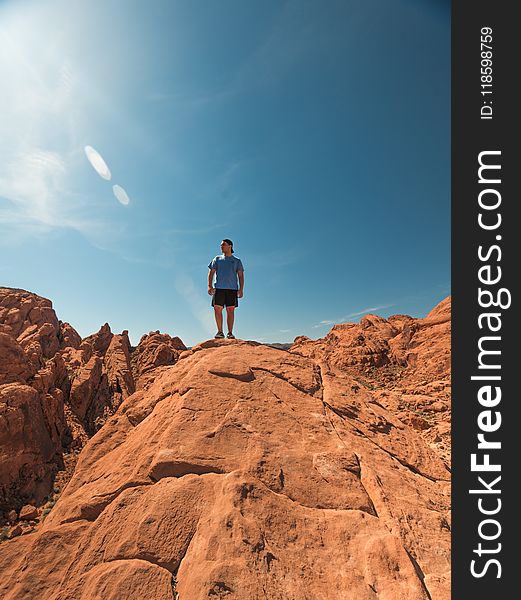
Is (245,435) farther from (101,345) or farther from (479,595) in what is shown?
(101,345)

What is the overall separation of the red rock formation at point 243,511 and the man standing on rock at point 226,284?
2765 millimetres

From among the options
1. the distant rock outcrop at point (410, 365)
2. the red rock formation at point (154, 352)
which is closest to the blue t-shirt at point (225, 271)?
the distant rock outcrop at point (410, 365)

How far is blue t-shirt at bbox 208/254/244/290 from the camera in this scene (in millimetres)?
6902

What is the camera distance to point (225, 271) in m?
6.94

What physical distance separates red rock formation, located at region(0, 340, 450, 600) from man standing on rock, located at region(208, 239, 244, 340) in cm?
276

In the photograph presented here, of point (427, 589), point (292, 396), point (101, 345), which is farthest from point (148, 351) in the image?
point (427, 589)

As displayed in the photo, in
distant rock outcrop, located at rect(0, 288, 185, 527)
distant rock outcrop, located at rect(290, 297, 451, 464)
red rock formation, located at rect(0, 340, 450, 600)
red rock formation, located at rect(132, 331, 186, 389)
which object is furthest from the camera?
red rock formation, located at rect(132, 331, 186, 389)

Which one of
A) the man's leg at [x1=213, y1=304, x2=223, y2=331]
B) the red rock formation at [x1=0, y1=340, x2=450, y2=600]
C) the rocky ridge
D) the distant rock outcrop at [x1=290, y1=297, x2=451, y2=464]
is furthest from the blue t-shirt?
the distant rock outcrop at [x1=290, y1=297, x2=451, y2=464]

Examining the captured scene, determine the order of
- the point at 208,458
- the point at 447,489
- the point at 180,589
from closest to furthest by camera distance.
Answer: the point at 180,589 < the point at 208,458 < the point at 447,489

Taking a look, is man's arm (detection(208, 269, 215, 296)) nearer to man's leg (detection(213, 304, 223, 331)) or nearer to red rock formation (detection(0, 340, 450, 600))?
man's leg (detection(213, 304, 223, 331))

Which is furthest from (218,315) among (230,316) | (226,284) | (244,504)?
(244,504)

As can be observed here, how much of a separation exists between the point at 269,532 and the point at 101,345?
3754 cm

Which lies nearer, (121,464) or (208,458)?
(208,458)

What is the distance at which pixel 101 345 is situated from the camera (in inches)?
1361
